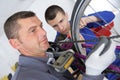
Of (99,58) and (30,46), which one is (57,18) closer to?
(30,46)

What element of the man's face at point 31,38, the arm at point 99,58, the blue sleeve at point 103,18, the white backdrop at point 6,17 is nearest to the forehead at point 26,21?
the man's face at point 31,38

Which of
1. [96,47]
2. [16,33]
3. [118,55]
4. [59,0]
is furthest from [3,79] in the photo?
[96,47]

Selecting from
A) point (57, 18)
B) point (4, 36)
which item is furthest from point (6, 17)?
point (57, 18)

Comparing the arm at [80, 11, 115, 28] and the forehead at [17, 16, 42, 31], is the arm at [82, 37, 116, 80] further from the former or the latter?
the arm at [80, 11, 115, 28]

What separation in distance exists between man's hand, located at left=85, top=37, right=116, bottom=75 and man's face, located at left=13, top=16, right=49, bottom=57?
21cm

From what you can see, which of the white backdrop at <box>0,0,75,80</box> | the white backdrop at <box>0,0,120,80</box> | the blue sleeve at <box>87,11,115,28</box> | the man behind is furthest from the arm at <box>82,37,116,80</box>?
the white backdrop at <box>0,0,75,80</box>

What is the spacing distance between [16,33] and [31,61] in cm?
13

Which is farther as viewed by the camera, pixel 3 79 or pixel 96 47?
pixel 3 79

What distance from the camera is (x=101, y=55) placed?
2.93 ft

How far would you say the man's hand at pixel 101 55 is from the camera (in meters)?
0.88

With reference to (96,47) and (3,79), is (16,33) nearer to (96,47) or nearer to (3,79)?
(96,47)

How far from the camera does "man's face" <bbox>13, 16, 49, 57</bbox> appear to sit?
1043 mm

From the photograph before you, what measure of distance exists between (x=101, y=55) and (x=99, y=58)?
12 mm

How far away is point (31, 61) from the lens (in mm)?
1034
